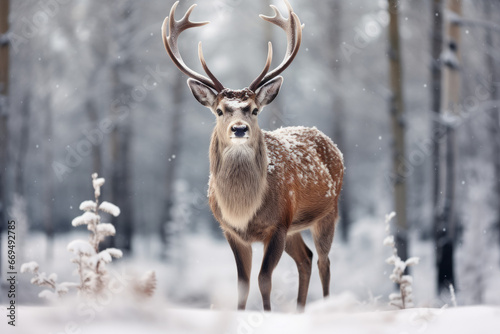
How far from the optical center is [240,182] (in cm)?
496

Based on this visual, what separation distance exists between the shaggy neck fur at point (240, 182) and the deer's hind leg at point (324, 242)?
1248 mm

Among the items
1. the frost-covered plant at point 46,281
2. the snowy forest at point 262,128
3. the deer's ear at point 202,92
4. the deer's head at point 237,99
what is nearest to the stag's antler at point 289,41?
the deer's head at point 237,99

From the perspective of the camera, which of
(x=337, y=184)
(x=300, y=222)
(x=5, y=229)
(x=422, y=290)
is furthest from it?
(x=422, y=290)

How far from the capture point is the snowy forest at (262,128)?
26.5 ft

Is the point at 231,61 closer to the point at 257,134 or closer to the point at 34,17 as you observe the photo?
the point at 34,17

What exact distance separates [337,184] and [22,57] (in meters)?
7.89

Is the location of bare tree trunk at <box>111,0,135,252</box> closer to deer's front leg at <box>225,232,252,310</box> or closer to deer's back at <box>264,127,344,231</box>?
deer's back at <box>264,127,344,231</box>

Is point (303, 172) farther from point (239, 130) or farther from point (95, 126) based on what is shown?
point (95, 126)

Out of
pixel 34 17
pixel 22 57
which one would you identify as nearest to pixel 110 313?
pixel 34 17

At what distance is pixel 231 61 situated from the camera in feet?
46.1

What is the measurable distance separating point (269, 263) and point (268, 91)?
4.98 feet

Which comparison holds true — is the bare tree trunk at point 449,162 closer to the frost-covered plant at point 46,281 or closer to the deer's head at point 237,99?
the deer's head at point 237,99

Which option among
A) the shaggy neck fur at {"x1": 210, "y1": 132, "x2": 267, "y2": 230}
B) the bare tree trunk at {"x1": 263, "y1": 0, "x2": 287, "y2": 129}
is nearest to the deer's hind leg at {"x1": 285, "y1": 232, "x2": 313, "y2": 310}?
the shaggy neck fur at {"x1": 210, "y1": 132, "x2": 267, "y2": 230}

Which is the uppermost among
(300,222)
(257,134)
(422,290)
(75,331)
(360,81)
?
(360,81)
